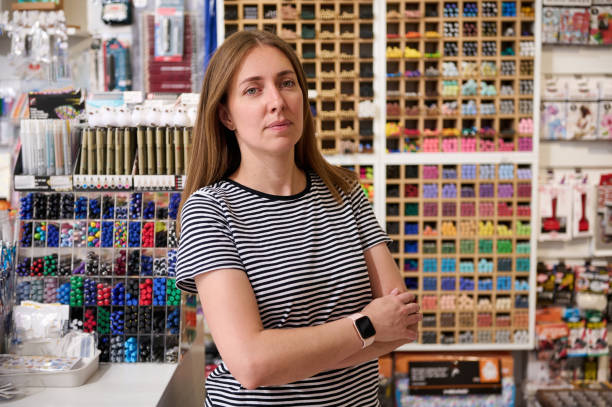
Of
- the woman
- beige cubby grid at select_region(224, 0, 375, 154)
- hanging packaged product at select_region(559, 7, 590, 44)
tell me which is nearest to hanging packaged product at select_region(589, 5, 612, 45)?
hanging packaged product at select_region(559, 7, 590, 44)

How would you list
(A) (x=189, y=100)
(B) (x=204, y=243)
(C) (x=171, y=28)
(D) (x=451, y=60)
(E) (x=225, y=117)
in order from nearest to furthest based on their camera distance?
1. (B) (x=204, y=243)
2. (E) (x=225, y=117)
3. (A) (x=189, y=100)
4. (D) (x=451, y=60)
5. (C) (x=171, y=28)

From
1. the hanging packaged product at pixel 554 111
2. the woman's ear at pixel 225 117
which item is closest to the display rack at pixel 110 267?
the woman's ear at pixel 225 117

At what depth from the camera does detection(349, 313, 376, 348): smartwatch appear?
1.41 meters

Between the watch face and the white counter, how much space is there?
0.97 metres

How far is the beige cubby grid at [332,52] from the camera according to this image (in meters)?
4.10

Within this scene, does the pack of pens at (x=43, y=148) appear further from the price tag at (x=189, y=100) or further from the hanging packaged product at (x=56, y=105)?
the price tag at (x=189, y=100)

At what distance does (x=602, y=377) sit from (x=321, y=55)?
339 centimetres

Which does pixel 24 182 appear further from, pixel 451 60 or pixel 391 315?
pixel 451 60

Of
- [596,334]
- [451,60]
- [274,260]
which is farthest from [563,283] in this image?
[274,260]

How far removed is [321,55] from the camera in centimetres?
413

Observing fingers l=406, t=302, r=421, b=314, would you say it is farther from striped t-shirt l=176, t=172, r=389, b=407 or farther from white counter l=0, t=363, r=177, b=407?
white counter l=0, t=363, r=177, b=407

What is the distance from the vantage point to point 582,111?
14.3 feet

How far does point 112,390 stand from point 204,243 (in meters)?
1.05

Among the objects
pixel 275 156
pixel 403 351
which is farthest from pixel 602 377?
pixel 275 156
